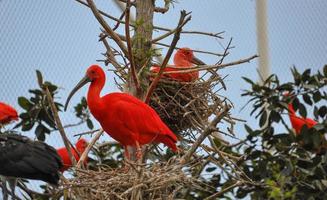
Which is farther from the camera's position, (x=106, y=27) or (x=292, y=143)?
(x=292, y=143)

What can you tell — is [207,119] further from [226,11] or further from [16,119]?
[226,11]

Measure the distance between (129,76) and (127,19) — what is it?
559 mm

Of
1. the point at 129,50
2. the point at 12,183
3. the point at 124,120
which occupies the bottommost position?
the point at 12,183

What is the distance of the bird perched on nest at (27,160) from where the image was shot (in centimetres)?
555

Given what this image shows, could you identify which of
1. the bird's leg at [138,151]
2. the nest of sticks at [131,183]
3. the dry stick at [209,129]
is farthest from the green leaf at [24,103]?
the dry stick at [209,129]

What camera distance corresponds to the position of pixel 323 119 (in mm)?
6176

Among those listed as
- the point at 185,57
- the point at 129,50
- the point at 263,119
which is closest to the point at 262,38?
the point at 185,57

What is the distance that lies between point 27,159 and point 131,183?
691 millimetres

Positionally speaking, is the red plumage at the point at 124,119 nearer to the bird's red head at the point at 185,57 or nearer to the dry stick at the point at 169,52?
the dry stick at the point at 169,52

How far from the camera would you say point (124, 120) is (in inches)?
227

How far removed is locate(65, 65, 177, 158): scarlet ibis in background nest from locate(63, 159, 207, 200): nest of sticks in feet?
1.14

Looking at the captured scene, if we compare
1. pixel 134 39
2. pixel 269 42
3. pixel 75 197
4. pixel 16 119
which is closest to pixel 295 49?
pixel 269 42

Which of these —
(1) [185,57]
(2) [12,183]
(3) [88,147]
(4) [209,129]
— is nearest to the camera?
(4) [209,129]

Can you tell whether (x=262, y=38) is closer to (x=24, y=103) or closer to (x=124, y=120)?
(x=24, y=103)
